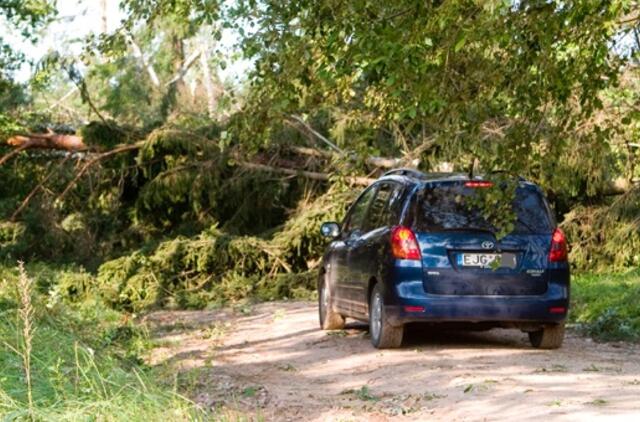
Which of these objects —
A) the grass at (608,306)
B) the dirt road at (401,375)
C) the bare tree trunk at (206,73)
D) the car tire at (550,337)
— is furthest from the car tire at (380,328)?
the bare tree trunk at (206,73)

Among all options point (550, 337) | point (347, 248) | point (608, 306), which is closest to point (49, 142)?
point (347, 248)

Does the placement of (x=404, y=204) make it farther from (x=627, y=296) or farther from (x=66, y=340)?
(x=627, y=296)

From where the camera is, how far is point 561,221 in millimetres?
22891

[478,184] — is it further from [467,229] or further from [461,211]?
[467,229]

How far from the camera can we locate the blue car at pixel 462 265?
1236 cm

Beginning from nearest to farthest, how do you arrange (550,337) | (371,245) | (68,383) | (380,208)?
1. (68,383)
2. (550,337)
3. (371,245)
4. (380,208)

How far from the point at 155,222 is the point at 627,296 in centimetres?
1088

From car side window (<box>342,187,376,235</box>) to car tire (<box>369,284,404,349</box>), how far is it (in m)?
1.30

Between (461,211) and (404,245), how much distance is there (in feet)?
2.28

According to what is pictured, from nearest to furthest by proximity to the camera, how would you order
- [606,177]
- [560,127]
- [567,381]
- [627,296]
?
[567,381], [560,127], [627,296], [606,177]

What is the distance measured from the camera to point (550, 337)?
42.5ft

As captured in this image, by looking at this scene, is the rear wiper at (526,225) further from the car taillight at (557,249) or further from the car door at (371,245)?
the car door at (371,245)

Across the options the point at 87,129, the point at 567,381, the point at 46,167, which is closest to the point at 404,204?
the point at 567,381

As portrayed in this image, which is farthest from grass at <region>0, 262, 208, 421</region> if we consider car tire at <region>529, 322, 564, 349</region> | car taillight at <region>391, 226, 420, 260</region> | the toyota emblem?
car tire at <region>529, 322, 564, 349</region>
